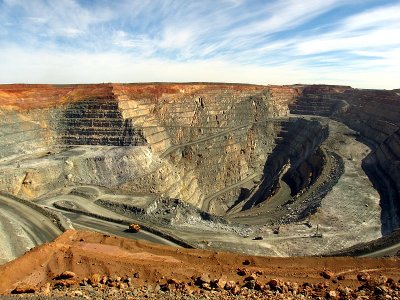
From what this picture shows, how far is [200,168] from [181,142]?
6.97 meters

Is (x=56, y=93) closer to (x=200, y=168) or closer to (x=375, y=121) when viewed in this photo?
(x=200, y=168)

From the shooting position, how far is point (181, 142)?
77.3m

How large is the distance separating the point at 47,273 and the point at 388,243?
23.9m

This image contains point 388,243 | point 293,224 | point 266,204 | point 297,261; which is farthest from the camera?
point 266,204

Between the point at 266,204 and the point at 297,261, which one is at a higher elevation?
the point at 297,261

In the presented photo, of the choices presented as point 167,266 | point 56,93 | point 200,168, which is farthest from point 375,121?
point 167,266

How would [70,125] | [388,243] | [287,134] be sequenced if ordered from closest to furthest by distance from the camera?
[388,243]
[70,125]
[287,134]

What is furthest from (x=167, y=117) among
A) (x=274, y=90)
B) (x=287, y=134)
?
(x=274, y=90)

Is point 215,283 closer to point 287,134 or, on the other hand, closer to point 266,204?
point 266,204

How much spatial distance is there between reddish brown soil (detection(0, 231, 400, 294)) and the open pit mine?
804cm

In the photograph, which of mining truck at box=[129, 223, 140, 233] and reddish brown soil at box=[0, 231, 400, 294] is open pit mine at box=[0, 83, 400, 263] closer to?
mining truck at box=[129, 223, 140, 233]

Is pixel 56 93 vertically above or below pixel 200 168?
above

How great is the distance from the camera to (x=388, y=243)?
89.1 feet

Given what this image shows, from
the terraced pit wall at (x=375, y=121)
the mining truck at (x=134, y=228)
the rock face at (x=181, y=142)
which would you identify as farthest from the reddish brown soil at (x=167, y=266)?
the rock face at (x=181, y=142)
